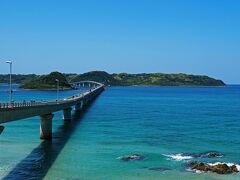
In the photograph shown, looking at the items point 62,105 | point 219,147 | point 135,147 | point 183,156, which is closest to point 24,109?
point 135,147

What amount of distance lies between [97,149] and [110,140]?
28.9 ft

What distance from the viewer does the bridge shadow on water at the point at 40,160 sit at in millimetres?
43562

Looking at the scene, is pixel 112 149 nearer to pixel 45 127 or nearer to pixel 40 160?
pixel 40 160

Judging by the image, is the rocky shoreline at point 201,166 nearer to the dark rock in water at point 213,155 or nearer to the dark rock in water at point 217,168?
the dark rock in water at point 217,168

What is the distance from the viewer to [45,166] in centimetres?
4794

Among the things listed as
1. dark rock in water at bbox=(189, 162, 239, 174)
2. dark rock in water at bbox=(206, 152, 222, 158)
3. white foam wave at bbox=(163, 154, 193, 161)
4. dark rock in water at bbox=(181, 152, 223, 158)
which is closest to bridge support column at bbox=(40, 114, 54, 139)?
white foam wave at bbox=(163, 154, 193, 161)

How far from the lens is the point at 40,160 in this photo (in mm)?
51531

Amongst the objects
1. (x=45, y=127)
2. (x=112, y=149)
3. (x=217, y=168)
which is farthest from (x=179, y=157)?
(x=45, y=127)

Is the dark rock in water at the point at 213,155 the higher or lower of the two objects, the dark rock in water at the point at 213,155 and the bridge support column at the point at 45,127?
the lower

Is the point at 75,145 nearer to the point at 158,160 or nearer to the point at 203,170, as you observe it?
the point at 158,160

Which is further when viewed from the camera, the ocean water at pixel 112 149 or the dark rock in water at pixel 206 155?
the dark rock in water at pixel 206 155

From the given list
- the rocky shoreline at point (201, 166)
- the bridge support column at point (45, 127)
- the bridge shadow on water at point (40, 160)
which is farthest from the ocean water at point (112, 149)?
the bridge support column at point (45, 127)

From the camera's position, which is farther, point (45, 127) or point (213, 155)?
point (45, 127)

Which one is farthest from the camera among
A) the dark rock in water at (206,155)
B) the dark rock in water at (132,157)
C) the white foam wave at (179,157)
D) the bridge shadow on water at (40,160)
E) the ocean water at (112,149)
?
the dark rock in water at (206,155)
